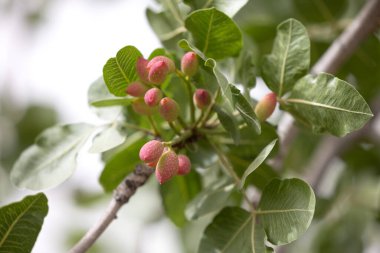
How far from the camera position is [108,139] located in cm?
98

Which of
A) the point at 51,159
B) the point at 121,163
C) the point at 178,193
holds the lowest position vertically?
the point at 178,193

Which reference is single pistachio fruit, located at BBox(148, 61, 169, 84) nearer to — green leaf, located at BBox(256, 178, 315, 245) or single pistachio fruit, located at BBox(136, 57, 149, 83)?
single pistachio fruit, located at BBox(136, 57, 149, 83)

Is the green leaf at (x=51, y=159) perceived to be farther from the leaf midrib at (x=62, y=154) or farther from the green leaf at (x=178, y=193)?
the green leaf at (x=178, y=193)

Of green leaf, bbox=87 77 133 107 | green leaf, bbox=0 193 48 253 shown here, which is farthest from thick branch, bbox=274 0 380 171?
Answer: green leaf, bbox=0 193 48 253

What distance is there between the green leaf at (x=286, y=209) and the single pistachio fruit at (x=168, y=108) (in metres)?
0.17

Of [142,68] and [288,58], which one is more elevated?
[142,68]

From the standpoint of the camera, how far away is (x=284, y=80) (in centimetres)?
95

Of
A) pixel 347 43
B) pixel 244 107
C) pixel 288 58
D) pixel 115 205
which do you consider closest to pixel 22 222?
pixel 115 205

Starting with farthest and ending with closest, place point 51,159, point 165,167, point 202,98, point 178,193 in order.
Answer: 1. point 178,193
2. point 51,159
3. point 202,98
4. point 165,167

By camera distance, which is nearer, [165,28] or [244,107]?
[244,107]

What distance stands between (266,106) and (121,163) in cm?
33

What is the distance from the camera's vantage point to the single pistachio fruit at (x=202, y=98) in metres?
0.92

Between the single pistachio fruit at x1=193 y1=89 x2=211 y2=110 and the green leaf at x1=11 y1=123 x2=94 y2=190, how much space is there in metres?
0.22

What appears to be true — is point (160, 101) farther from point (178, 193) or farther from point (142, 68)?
point (178, 193)
